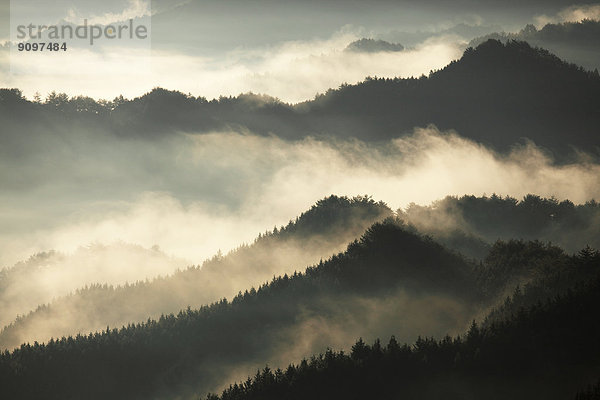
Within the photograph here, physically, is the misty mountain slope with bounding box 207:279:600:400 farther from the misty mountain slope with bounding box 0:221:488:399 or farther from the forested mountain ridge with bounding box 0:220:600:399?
the misty mountain slope with bounding box 0:221:488:399

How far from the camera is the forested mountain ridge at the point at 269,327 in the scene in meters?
168

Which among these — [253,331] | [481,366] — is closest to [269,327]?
[253,331]

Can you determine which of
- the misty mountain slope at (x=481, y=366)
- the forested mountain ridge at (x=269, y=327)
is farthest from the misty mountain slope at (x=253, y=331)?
the misty mountain slope at (x=481, y=366)

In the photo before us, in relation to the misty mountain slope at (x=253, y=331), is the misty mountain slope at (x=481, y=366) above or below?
below

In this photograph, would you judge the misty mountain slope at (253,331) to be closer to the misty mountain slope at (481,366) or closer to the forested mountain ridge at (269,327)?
the forested mountain ridge at (269,327)

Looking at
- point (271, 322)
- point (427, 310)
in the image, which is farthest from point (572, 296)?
point (271, 322)

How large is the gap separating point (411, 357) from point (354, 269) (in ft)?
220

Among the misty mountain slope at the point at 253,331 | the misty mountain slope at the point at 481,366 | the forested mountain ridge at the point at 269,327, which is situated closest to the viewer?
the misty mountain slope at the point at 481,366

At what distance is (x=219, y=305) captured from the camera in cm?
19175

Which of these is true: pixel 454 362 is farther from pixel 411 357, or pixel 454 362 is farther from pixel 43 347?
pixel 43 347

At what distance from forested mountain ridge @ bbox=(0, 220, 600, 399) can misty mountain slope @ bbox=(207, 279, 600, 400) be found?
3043cm

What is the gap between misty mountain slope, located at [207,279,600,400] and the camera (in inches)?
4473

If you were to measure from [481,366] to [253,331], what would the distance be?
69164 mm

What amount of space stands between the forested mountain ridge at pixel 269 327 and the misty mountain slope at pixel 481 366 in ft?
99.8
